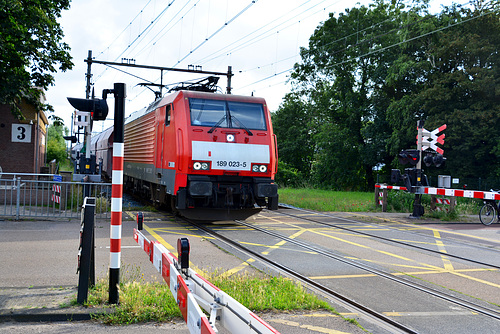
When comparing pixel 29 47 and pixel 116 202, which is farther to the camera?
pixel 29 47

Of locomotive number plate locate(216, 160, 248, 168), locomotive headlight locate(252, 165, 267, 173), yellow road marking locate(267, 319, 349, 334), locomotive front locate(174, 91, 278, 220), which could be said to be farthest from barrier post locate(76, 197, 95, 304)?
locomotive headlight locate(252, 165, 267, 173)

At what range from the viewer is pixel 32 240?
→ 9328 millimetres

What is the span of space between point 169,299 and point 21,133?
2190 centimetres

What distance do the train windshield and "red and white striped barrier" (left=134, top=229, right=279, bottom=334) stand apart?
7.74 m

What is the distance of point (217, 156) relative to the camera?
1178 centimetres

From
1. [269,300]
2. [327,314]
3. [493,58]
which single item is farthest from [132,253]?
[493,58]

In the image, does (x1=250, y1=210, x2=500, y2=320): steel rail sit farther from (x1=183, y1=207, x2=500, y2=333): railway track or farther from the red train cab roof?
the red train cab roof

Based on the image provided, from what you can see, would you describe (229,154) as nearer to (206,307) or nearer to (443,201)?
(206,307)

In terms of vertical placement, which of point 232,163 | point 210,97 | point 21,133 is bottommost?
point 232,163

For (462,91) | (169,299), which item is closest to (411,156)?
(169,299)

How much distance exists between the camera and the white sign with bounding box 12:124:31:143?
23994 millimetres

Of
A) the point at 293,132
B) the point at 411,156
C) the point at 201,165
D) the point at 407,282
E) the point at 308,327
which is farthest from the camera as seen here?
the point at 293,132

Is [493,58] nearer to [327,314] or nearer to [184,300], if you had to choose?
[327,314]

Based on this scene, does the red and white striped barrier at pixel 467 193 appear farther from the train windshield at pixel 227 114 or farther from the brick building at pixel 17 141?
the brick building at pixel 17 141
